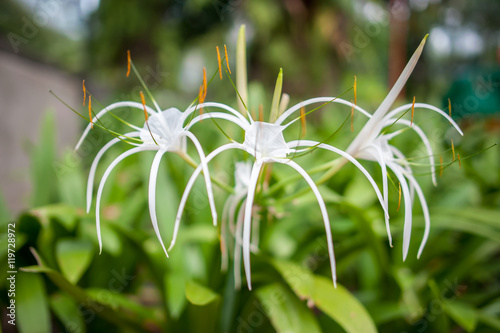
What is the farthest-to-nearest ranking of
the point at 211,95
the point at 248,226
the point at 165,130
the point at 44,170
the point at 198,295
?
1. the point at 211,95
2. the point at 44,170
3. the point at 198,295
4. the point at 165,130
5. the point at 248,226

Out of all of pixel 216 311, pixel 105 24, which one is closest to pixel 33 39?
pixel 105 24

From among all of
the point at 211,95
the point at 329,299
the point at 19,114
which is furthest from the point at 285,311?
the point at 211,95

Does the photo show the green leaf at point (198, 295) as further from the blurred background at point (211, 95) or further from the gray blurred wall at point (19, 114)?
the gray blurred wall at point (19, 114)

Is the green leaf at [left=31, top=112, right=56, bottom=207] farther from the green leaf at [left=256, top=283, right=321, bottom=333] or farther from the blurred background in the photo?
the green leaf at [left=256, top=283, right=321, bottom=333]

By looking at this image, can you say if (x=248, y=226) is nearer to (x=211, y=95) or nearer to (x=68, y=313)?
(x=68, y=313)

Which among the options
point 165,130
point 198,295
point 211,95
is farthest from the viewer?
point 211,95

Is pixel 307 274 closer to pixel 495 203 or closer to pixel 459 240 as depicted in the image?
pixel 459 240

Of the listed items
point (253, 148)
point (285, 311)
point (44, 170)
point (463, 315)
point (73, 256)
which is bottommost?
point (463, 315)
